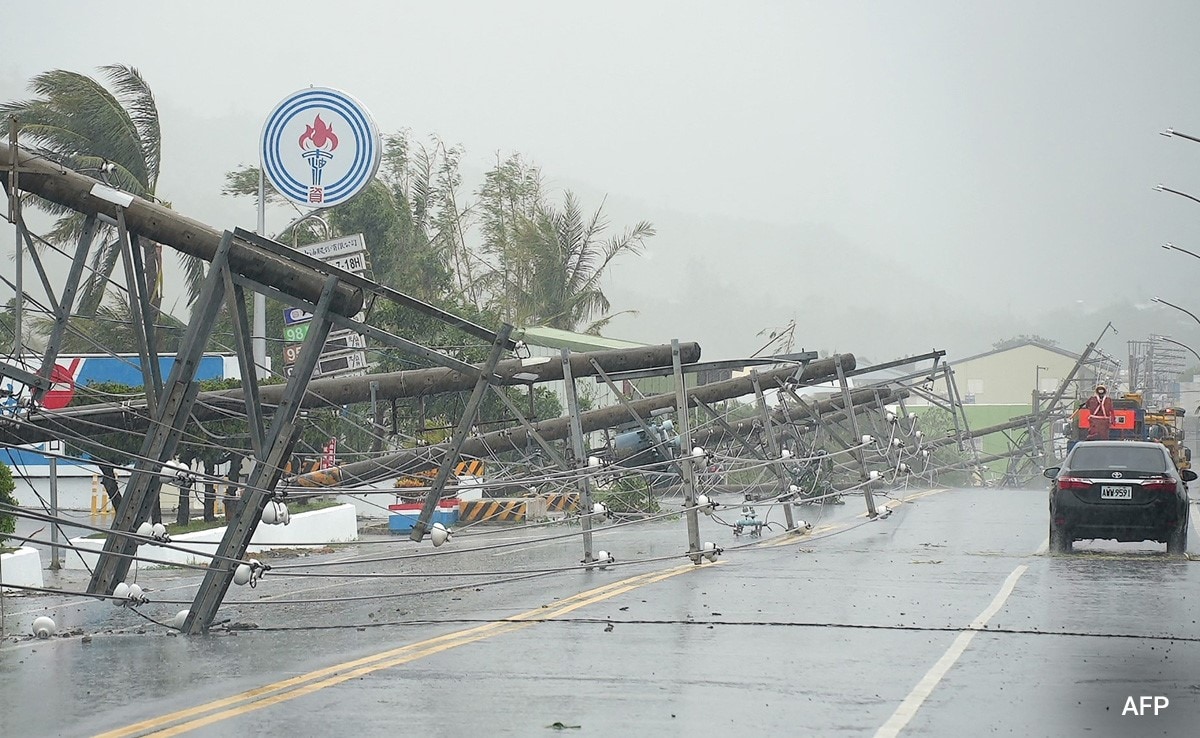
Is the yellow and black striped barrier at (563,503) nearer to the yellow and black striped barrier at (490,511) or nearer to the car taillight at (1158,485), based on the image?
the yellow and black striped barrier at (490,511)

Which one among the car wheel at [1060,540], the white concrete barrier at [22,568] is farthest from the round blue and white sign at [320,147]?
the car wheel at [1060,540]

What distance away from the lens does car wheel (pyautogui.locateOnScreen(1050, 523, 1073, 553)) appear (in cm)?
1980

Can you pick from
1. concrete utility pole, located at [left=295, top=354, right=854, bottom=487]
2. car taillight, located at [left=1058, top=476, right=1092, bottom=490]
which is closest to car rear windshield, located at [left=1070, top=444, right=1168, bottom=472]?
car taillight, located at [left=1058, top=476, right=1092, bottom=490]

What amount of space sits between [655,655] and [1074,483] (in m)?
11.0

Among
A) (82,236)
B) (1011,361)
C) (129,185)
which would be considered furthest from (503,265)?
(1011,361)

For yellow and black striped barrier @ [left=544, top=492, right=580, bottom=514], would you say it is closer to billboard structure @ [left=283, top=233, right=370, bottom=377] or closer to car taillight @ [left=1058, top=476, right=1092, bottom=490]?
billboard structure @ [left=283, top=233, right=370, bottom=377]

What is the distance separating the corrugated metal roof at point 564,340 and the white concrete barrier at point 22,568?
30808mm

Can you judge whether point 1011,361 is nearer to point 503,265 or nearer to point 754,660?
point 503,265

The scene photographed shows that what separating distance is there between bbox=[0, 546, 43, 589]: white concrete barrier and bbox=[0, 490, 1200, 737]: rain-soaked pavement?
0.49m

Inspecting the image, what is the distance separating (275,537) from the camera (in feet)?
79.3

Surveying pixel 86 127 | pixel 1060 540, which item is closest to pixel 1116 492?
pixel 1060 540

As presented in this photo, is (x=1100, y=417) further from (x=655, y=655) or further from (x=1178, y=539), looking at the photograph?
(x=655, y=655)

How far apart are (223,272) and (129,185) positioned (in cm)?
2749

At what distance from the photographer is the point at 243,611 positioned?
14.3 meters
